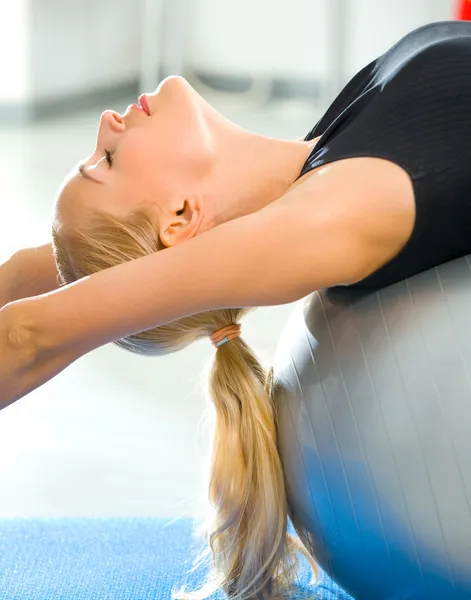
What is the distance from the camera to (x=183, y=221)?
147 centimetres

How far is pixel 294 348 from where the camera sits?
58.4 inches

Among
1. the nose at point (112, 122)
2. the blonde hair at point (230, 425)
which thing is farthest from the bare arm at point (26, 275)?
the nose at point (112, 122)

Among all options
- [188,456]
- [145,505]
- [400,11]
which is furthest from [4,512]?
[400,11]

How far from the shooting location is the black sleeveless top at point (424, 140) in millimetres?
1296

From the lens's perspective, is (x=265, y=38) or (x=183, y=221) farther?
(x=265, y=38)

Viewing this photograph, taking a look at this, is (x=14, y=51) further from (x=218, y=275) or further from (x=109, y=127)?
(x=218, y=275)

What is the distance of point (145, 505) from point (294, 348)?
0.85 meters

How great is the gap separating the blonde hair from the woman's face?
0.07 feet

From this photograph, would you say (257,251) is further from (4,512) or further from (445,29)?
(4,512)

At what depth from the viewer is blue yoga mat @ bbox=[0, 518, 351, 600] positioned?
164 cm

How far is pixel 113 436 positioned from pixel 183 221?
1.14 metres

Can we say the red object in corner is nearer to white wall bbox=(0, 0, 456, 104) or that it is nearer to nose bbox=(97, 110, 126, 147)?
nose bbox=(97, 110, 126, 147)

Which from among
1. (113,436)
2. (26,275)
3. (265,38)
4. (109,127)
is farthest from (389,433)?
(265,38)

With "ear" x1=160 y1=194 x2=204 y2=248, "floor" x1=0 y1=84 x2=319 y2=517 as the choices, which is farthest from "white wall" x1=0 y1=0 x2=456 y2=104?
"ear" x1=160 y1=194 x2=204 y2=248
